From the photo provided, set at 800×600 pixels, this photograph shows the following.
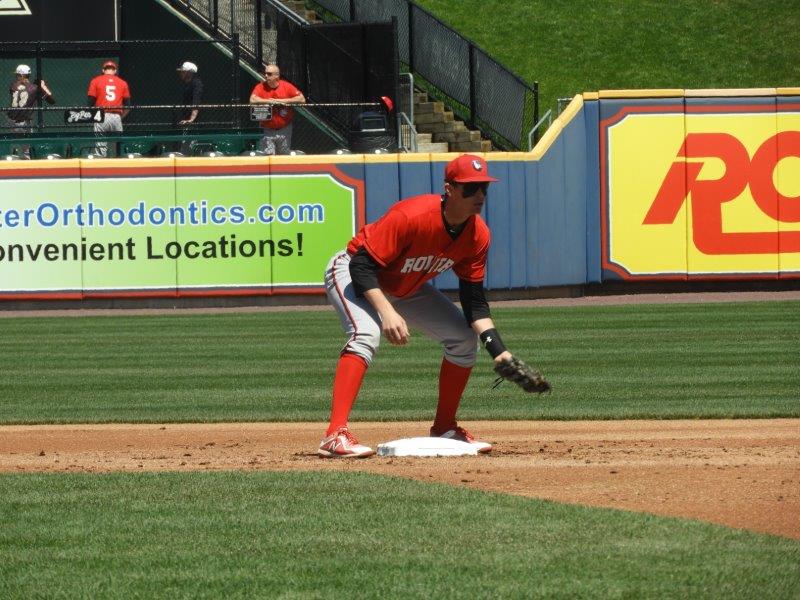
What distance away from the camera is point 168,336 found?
1634cm

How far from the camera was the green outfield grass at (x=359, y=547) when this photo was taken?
15.4 ft

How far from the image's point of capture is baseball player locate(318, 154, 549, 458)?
23.8 ft

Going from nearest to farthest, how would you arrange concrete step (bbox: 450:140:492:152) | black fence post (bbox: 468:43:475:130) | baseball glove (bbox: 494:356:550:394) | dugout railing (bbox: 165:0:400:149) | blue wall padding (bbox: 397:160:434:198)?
baseball glove (bbox: 494:356:550:394) → blue wall padding (bbox: 397:160:434:198) → dugout railing (bbox: 165:0:400:149) → black fence post (bbox: 468:43:475:130) → concrete step (bbox: 450:140:492:152)

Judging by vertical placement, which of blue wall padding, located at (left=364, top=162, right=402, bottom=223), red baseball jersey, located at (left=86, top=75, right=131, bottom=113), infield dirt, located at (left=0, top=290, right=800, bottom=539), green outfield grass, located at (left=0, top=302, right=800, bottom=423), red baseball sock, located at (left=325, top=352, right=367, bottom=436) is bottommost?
green outfield grass, located at (left=0, top=302, right=800, bottom=423)

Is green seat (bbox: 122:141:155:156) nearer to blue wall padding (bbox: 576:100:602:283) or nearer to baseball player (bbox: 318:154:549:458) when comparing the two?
blue wall padding (bbox: 576:100:602:283)

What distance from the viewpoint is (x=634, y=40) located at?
35.8 metres

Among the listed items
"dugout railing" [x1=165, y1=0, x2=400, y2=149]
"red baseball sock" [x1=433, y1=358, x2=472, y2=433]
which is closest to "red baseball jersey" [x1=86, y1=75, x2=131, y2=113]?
"dugout railing" [x1=165, y1=0, x2=400, y2=149]

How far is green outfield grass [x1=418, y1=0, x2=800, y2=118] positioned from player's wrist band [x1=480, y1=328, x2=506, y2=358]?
84.7ft

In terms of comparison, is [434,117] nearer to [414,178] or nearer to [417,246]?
[414,178]

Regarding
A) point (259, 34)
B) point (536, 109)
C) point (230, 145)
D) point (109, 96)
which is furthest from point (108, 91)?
point (536, 109)

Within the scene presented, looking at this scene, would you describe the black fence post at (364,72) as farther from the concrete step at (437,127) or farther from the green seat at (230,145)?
the concrete step at (437,127)

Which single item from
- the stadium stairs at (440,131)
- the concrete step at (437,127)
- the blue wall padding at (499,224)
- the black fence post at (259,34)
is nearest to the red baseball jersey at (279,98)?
the black fence post at (259,34)

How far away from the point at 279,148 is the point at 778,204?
7.38 m

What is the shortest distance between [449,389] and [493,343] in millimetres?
599
